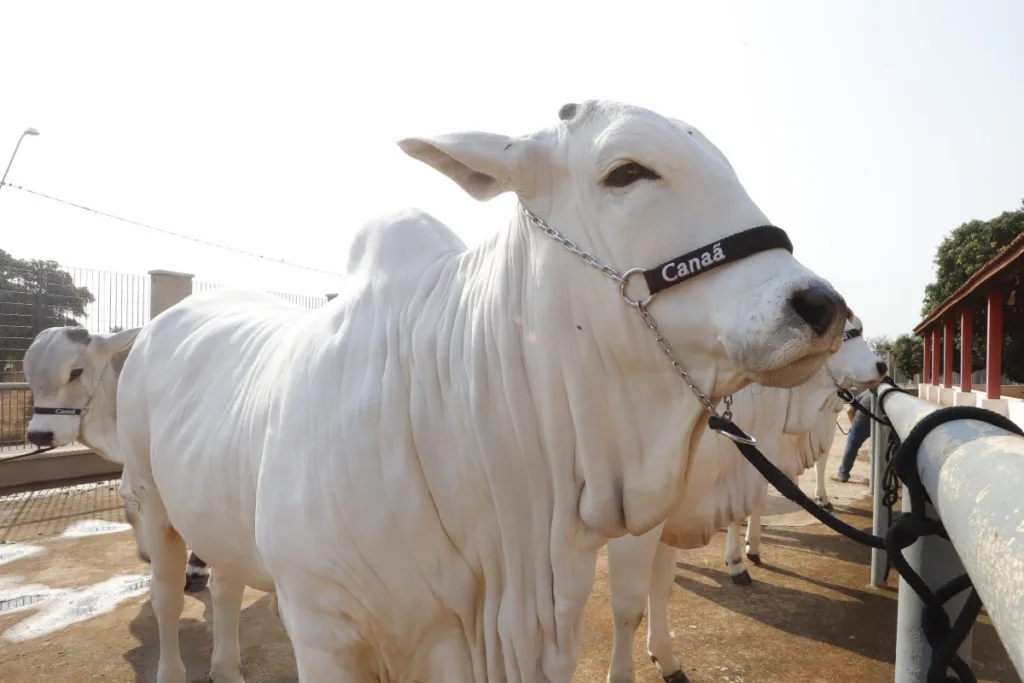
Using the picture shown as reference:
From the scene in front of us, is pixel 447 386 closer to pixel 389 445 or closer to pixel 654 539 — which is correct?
pixel 389 445

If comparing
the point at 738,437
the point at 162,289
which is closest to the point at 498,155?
the point at 738,437

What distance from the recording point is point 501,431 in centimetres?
158

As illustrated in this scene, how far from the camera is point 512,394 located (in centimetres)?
154

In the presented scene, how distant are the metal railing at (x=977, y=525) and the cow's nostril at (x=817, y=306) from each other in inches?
10.8

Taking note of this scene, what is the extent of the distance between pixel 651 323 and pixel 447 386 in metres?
0.59

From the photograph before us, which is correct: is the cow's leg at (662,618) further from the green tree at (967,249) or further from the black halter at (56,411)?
the green tree at (967,249)

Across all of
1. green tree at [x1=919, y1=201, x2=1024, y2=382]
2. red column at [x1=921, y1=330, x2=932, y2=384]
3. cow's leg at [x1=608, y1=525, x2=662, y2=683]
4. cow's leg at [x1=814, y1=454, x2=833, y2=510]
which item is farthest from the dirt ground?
green tree at [x1=919, y1=201, x2=1024, y2=382]

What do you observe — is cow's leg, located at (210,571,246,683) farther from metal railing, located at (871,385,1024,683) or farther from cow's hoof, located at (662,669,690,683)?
metal railing, located at (871,385,1024,683)

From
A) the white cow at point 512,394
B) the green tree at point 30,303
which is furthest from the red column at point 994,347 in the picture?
the green tree at point 30,303

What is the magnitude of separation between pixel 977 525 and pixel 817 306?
63 centimetres

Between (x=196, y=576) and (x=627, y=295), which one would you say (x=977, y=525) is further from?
(x=196, y=576)

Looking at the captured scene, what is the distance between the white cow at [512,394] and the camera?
1.31 metres

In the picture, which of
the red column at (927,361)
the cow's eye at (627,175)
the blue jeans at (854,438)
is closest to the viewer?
the cow's eye at (627,175)

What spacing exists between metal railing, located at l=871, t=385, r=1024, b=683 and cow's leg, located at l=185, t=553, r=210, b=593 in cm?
548
